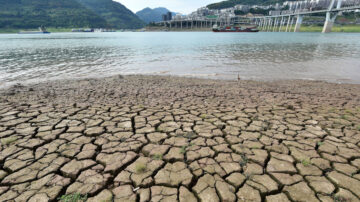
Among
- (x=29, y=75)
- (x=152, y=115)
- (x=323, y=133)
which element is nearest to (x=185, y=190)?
(x=152, y=115)

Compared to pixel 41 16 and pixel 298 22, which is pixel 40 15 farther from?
pixel 298 22

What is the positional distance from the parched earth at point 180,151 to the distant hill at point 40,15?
466 feet

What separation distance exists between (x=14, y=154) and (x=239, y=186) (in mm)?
3813

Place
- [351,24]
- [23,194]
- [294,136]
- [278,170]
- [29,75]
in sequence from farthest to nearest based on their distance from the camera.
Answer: [351,24] < [29,75] < [294,136] < [278,170] < [23,194]

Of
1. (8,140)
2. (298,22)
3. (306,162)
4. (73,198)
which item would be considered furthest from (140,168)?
(298,22)

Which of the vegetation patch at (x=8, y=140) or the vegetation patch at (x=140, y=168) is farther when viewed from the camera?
the vegetation patch at (x=8, y=140)

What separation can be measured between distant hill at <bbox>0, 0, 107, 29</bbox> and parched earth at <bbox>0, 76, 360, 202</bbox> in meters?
142

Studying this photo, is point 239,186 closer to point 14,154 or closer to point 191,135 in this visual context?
point 191,135

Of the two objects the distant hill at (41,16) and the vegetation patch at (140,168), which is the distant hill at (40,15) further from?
the vegetation patch at (140,168)

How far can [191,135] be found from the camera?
3732 mm

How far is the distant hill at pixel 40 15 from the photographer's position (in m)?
108

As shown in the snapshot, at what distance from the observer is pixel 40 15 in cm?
12406

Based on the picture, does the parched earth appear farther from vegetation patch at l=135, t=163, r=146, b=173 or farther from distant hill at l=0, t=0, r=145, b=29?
distant hill at l=0, t=0, r=145, b=29

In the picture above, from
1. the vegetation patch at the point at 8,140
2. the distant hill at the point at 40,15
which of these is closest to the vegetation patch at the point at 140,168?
the vegetation patch at the point at 8,140
